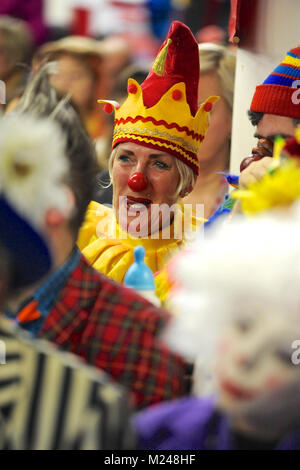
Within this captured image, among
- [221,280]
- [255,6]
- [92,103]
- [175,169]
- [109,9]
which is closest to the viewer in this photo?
[221,280]

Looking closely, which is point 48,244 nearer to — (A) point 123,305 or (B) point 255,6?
(A) point 123,305

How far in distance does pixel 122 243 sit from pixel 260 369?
144 centimetres

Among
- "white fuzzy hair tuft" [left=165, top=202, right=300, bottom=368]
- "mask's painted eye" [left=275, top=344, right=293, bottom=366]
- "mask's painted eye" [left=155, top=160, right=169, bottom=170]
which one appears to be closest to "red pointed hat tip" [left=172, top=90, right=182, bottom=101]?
"mask's painted eye" [left=155, top=160, right=169, bottom=170]

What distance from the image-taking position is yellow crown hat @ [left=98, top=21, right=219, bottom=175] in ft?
8.52

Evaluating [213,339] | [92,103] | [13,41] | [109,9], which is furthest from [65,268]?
[92,103]

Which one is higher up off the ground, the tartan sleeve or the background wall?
the background wall

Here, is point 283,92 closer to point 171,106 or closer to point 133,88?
point 171,106

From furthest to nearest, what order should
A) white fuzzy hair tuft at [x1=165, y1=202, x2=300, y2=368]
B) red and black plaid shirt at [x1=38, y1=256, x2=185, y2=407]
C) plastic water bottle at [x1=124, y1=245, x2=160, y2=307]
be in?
plastic water bottle at [x1=124, y1=245, x2=160, y2=307]
red and black plaid shirt at [x1=38, y1=256, x2=185, y2=407]
white fuzzy hair tuft at [x1=165, y1=202, x2=300, y2=368]

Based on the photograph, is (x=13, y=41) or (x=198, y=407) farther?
(x=13, y=41)

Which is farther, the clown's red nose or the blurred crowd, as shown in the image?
the clown's red nose

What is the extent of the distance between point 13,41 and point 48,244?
8.71 ft

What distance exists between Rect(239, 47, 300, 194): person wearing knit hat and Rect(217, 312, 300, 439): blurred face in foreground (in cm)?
115

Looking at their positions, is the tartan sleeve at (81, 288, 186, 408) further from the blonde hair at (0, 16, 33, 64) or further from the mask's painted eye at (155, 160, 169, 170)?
the blonde hair at (0, 16, 33, 64)

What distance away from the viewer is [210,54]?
11.9 feet
